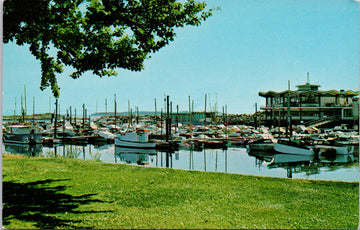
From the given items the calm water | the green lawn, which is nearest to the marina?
the calm water

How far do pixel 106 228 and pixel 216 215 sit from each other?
2006 millimetres

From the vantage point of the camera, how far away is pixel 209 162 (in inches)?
800

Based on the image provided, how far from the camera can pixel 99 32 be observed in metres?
7.51

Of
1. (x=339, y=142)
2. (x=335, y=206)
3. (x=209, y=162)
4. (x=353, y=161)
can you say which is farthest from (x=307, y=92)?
(x=335, y=206)

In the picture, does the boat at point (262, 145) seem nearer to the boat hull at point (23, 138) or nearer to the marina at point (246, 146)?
the marina at point (246, 146)

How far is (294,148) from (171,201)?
18.6 metres

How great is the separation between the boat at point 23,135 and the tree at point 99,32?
22.3 meters

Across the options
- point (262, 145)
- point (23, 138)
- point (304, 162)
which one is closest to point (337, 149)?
point (304, 162)

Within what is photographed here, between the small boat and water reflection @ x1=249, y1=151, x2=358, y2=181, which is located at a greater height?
the small boat

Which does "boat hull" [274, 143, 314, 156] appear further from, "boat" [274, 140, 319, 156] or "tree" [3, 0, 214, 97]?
"tree" [3, 0, 214, 97]

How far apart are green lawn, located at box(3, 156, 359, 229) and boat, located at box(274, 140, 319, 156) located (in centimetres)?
1482

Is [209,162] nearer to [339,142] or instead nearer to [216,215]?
[339,142]

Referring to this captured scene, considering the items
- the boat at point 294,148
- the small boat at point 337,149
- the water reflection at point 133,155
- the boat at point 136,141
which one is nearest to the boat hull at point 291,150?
the boat at point 294,148

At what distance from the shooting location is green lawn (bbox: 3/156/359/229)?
200 inches
